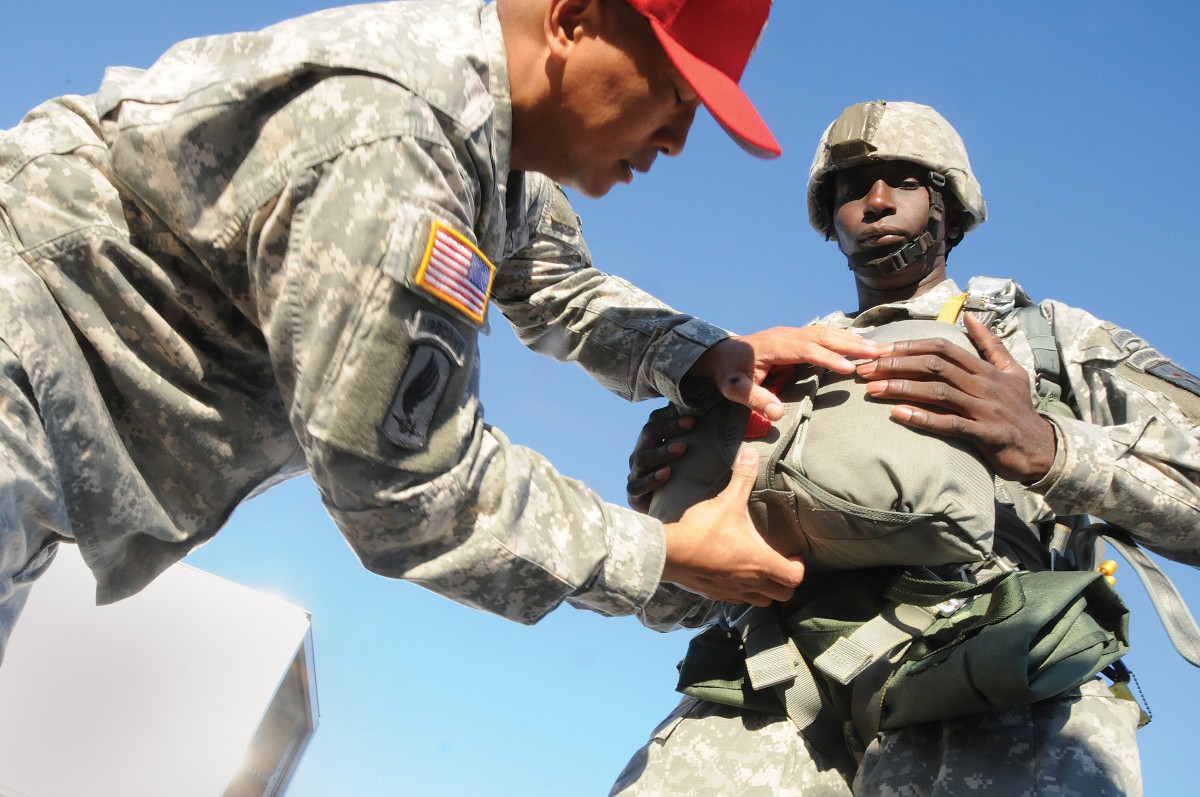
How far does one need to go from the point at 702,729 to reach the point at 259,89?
80.3 inches

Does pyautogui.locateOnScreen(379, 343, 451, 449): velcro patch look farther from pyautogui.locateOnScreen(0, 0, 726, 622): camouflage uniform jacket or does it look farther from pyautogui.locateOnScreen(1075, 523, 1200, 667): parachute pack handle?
pyautogui.locateOnScreen(1075, 523, 1200, 667): parachute pack handle

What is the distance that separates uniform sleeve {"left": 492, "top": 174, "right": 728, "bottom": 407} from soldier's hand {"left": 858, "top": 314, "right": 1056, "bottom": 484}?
711mm

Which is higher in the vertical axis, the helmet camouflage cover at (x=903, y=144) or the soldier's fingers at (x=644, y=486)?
the helmet camouflage cover at (x=903, y=144)

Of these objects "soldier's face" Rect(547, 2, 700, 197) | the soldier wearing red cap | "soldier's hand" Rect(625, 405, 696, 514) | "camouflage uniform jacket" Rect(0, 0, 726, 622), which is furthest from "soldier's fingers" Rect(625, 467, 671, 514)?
"soldier's face" Rect(547, 2, 700, 197)

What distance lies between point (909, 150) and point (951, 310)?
2.02 ft

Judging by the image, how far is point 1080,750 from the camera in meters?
2.56

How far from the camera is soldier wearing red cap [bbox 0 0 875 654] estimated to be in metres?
2.03

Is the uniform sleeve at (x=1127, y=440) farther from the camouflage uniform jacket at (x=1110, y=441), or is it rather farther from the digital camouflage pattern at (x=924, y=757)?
the digital camouflage pattern at (x=924, y=757)

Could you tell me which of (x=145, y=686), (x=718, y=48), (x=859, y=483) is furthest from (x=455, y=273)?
(x=145, y=686)

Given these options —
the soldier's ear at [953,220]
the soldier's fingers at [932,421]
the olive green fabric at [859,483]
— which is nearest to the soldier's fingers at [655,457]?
the olive green fabric at [859,483]

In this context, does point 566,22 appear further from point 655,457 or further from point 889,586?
point 889,586

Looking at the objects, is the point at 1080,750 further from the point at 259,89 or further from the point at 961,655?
the point at 259,89

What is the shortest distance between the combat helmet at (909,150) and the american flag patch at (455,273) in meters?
1.83

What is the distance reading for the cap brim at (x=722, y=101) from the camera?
2344 millimetres
